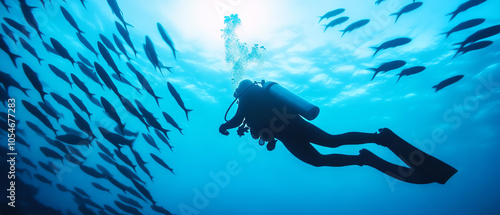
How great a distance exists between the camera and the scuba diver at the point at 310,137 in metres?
2.83

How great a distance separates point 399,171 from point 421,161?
0.30 metres

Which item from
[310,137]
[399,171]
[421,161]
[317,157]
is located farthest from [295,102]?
[421,161]

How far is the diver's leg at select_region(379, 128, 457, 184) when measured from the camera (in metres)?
2.74

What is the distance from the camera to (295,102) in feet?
10.5

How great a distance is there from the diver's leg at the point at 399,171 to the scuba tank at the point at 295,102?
103 cm

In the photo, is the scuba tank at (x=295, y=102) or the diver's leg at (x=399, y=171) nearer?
the diver's leg at (x=399, y=171)

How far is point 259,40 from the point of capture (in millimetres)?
11055

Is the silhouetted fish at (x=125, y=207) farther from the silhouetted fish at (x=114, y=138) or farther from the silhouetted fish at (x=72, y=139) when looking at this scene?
the silhouetted fish at (x=114, y=138)

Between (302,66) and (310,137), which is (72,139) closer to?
(310,137)

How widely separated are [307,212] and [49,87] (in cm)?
7238

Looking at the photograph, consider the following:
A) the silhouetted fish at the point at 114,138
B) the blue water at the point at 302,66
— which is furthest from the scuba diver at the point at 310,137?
the blue water at the point at 302,66

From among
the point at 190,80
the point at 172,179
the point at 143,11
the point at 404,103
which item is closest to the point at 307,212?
the point at 172,179

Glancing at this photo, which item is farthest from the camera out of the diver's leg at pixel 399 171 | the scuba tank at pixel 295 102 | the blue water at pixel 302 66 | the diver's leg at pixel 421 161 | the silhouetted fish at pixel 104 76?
the blue water at pixel 302 66

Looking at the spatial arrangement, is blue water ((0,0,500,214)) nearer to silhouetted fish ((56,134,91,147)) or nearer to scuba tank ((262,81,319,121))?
silhouetted fish ((56,134,91,147))
